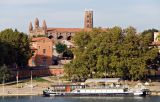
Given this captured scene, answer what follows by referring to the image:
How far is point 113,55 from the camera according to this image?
117875 millimetres

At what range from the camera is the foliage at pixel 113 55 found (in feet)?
380

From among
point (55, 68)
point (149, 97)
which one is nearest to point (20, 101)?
point (149, 97)

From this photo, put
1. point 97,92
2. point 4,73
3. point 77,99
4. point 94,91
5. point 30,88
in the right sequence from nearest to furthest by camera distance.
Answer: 1. point 77,99
2. point 97,92
3. point 94,91
4. point 30,88
5. point 4,73

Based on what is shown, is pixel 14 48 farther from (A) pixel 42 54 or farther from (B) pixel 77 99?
(B) pixel 77 99

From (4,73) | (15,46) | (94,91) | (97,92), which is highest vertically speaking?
(15,46)

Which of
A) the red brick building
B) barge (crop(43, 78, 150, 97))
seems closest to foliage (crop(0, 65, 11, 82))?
barge (crop(43, 78, 150, 97))

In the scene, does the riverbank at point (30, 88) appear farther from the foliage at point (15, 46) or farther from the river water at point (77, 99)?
the foliage at point (15, 46)

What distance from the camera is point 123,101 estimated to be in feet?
317

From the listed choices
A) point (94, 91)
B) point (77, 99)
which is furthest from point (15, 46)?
point (77, 99)

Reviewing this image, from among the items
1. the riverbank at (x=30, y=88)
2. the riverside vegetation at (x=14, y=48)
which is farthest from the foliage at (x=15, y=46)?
the riverbank at (x=30, y=88)

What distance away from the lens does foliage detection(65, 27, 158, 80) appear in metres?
116

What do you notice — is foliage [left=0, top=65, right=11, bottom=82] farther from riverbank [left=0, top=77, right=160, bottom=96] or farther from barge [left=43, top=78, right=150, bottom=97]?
barge [left=43, top=78, right=150, bottom=97]

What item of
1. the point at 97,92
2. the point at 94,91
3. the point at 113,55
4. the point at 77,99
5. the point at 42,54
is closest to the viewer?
the point at 77,99

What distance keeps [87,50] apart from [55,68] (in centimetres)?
1770
